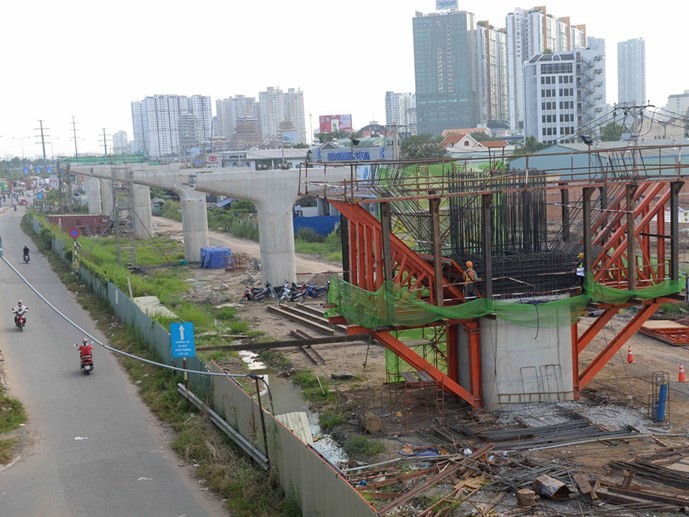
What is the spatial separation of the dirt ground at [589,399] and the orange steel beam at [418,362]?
0.34m

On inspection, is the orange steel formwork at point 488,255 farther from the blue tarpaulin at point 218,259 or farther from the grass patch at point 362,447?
the blue tarpaulin at point 218,259

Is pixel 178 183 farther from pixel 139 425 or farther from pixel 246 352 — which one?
pixel 139 425

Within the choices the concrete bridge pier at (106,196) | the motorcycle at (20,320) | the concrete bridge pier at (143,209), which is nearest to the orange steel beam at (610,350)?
the motorcycle at (20,320)

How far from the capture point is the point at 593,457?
1562 cm

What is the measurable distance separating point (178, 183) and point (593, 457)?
3807cm

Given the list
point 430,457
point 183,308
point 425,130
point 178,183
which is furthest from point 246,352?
point 425,130

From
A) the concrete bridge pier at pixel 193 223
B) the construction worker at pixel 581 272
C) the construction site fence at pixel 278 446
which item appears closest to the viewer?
the construction site fence at pixel 278 446

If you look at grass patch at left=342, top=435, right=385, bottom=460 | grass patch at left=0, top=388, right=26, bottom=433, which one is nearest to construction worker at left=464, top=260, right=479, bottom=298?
grass patch at left=342, top=435, right=385, bottom=460

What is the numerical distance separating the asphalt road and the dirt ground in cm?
420

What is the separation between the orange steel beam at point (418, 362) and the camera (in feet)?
61.3

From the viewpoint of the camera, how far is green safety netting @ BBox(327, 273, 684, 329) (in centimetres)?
1830

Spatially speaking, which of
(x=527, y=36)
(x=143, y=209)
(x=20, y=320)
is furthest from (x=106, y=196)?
(x=527, y=36)

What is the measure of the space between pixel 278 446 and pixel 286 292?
2116cm

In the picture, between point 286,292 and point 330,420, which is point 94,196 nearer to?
point 286,292
